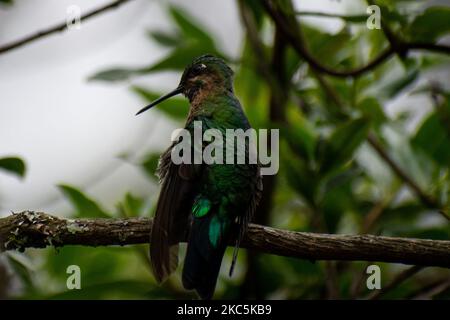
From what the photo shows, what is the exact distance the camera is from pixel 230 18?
7301 mm

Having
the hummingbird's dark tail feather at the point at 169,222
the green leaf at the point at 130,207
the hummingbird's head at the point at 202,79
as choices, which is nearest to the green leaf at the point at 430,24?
the hummingbird's head at the point at 202,79

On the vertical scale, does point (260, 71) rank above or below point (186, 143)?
above

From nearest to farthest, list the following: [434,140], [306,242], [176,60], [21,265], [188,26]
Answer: [306,242], [21,265], [176,60], [434,140], [188,26]

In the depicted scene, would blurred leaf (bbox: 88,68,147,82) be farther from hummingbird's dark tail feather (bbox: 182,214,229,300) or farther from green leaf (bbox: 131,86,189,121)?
hummingbird's dark tail feather (bbox: 182,214,229,300)

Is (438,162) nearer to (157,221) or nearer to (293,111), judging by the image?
(293,111)

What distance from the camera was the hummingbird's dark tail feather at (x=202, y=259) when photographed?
2.49 metres

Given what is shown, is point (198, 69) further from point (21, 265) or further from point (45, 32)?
point (21, 265)

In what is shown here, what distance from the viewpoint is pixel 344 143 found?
3.49 metres

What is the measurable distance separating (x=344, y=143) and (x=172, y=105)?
100 cm

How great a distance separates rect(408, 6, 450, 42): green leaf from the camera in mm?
3410

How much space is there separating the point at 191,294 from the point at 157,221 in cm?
114

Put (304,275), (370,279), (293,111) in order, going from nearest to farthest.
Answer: (370,279), (304,275), (293,111)

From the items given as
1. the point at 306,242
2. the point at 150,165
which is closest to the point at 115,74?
the point at 150,165

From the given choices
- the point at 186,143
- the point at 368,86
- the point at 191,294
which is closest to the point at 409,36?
the point at 368,86
